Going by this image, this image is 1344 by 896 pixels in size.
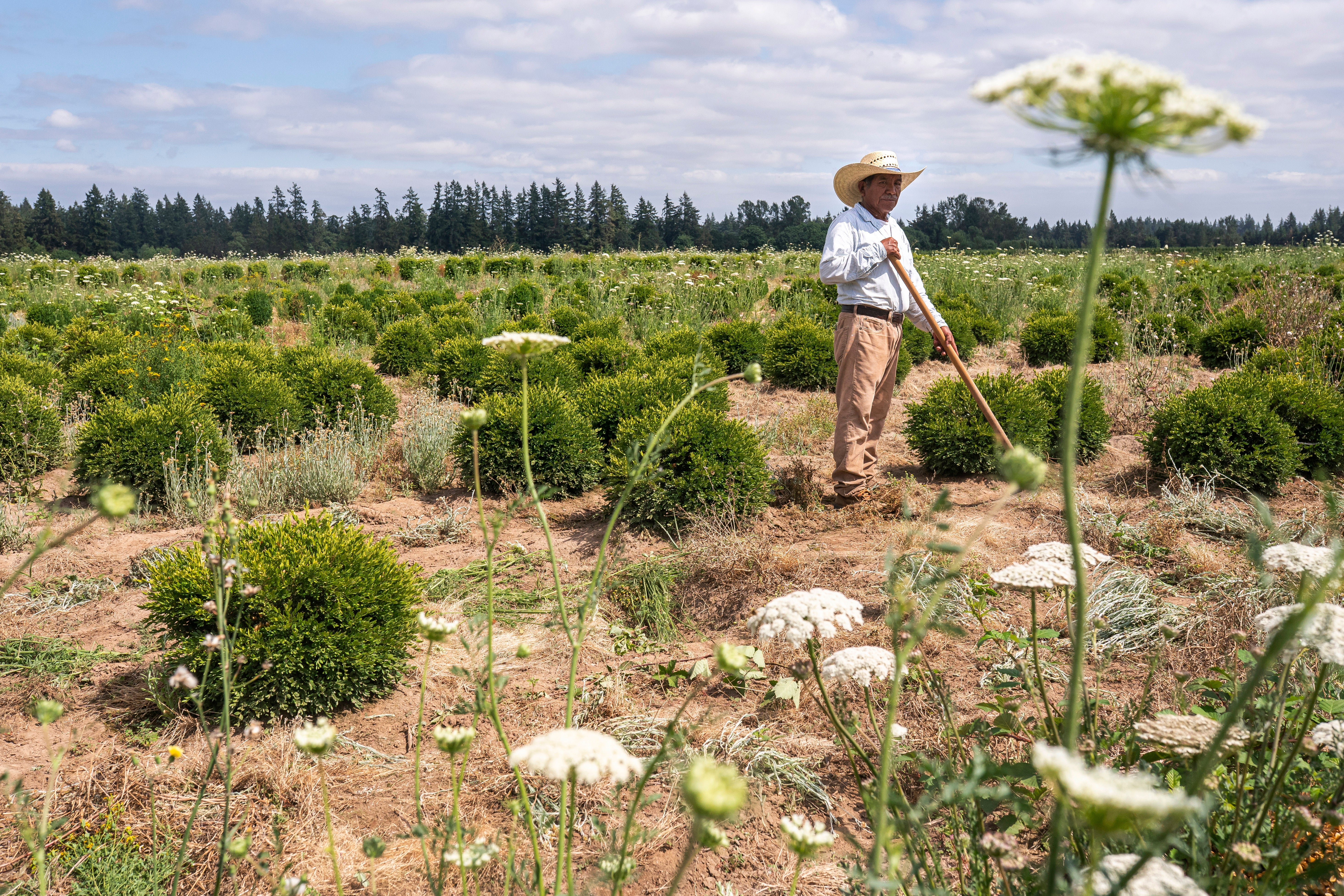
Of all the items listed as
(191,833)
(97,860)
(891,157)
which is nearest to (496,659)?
(191,833)

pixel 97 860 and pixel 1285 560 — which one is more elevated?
pixel 1285 560

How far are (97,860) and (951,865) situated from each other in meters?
2.34

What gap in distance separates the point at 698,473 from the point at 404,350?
17.4 ft

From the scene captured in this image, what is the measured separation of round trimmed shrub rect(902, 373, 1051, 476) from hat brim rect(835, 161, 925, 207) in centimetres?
151

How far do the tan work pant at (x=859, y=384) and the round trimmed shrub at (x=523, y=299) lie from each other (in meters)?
7.60

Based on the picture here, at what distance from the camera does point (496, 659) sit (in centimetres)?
341

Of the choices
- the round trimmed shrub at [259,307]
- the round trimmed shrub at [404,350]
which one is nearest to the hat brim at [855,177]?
the round trimmed shrub at [404,350]

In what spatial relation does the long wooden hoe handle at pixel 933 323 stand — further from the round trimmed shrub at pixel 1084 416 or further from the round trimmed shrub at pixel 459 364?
the round trimmed shrub at pixel 459 364

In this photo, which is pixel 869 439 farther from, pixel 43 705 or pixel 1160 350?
pixel 1160 350

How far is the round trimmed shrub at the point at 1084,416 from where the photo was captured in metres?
5.57

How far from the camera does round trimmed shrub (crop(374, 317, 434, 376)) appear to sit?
27.9 ft

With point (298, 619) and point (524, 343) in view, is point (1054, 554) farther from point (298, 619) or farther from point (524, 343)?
point (298, 619)

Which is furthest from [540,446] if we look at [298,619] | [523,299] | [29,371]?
[523,299]

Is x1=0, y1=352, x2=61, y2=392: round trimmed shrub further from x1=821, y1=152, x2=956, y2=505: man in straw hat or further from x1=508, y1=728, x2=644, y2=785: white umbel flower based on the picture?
x1=508, y1=728, x2=644, y2=785: white umbel flower
